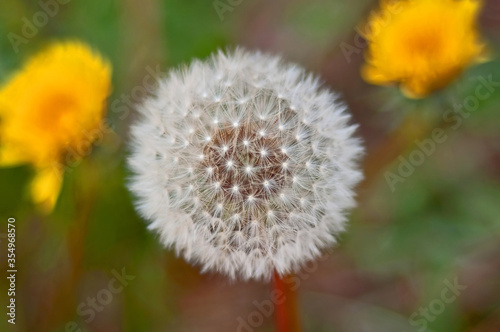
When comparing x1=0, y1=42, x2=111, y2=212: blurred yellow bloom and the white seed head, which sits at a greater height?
x1=0, y1=42, x2=111, y2=212: blurred yellow bloom

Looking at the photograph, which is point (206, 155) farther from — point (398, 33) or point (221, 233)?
point (398, 33)

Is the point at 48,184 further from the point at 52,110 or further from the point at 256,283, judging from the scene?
the point at 256,283

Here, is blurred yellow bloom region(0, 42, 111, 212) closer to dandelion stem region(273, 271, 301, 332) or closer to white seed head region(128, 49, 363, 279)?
white seed head region(128, 49, 363, 279)

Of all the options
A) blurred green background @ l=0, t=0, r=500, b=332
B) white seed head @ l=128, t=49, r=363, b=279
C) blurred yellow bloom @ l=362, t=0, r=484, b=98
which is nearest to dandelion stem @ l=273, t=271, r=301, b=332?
white seed head @ l=128, t=49, r=363, b=279

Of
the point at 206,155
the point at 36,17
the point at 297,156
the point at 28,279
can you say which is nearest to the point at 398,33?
the point at 297,156

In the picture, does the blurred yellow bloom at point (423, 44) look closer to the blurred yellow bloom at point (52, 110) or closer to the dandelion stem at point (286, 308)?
the dandelion stem at point (286, 308)

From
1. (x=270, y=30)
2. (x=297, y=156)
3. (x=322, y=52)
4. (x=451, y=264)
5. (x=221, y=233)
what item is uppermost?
(x=270, y=30)
